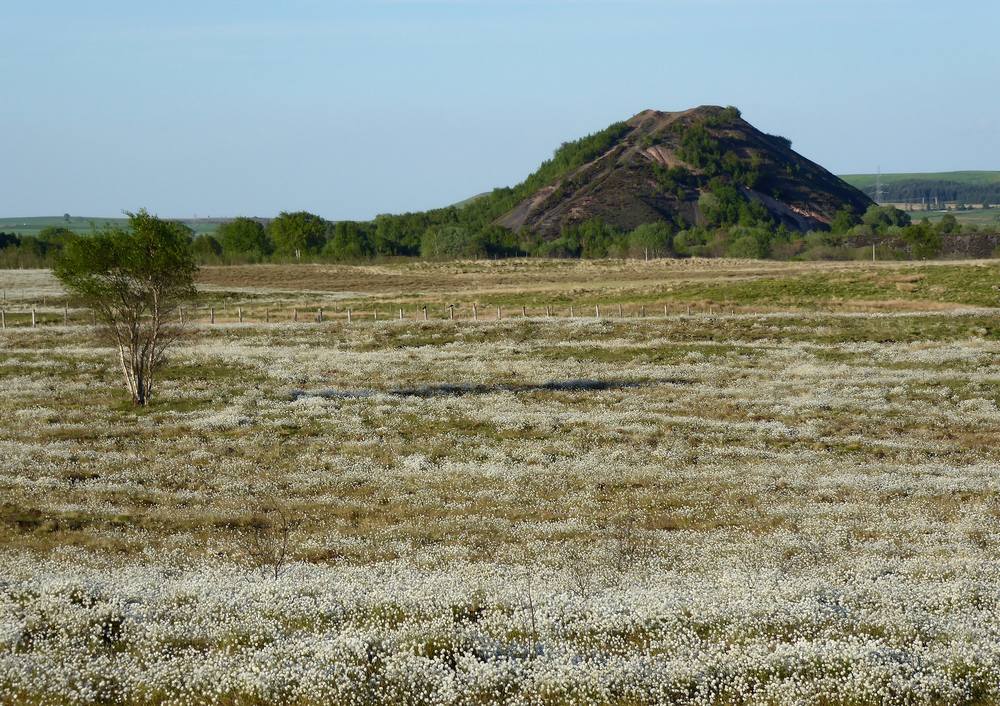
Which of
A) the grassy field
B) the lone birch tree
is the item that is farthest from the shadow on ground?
the lone birch tree

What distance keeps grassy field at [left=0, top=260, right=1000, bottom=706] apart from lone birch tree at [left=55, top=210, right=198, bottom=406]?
2430 millimetres

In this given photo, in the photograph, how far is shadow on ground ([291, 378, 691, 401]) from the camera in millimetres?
43906

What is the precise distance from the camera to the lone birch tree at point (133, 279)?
40812 millimetres

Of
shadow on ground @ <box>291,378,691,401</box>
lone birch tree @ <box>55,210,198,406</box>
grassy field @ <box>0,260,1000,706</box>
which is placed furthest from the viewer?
shadow on ground @ <box>291,378,691,401</box>

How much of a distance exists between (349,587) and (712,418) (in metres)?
25.0

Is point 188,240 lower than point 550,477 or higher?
higher

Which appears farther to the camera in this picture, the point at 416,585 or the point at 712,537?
the point at 712,537

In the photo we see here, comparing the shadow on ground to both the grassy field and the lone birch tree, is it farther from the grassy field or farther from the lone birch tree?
the lone birch tree

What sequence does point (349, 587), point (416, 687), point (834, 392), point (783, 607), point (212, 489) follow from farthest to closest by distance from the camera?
1. point (834, 392)
2. point (212, 489)
3. point (349, 587)
4. point (783, 607)
5. point (416, 687)

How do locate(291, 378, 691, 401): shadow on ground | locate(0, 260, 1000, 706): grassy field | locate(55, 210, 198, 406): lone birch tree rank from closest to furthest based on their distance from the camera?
locate(0, 260, 1000, 706): grassy field → locate(55, 210, 198, 406): lone birch tree → locate(291, 378, 691, 401): shadow on ground

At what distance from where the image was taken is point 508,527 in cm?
2162

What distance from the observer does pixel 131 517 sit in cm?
2266

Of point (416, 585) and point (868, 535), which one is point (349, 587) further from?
point (868, 535)

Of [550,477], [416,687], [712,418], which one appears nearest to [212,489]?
[550,477]
